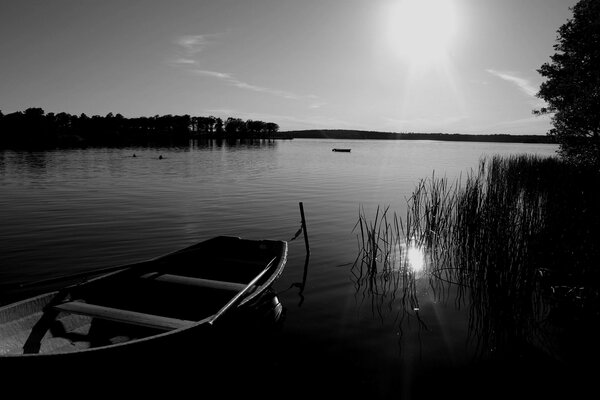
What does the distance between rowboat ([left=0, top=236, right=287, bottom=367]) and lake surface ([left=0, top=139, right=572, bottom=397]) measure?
1309 mm

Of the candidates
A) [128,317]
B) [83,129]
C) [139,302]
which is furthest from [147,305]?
[83,129]

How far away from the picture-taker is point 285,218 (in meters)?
19.1

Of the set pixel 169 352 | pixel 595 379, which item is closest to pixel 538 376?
pixel 595 379

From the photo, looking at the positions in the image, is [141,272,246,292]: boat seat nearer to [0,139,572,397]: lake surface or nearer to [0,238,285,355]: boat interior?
[0,238,285,355]: boat interior

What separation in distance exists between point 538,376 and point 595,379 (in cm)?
86

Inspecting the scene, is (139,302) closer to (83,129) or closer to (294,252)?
(294,252)

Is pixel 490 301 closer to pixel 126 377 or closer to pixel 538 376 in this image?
pixel 538 376

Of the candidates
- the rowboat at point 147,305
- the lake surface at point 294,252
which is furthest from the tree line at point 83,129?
the rowboat at point 147,305

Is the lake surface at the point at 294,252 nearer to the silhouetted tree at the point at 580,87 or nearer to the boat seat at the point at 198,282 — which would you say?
the boat seat at the point at 198,282

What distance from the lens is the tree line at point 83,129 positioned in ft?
343

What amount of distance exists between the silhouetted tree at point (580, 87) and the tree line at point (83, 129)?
99.3m

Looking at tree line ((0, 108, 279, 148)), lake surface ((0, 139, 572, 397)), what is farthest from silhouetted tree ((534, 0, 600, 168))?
tree line ((0, 108, 279, 148))

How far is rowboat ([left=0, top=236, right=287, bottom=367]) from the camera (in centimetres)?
525

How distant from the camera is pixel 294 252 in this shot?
13.4 m
